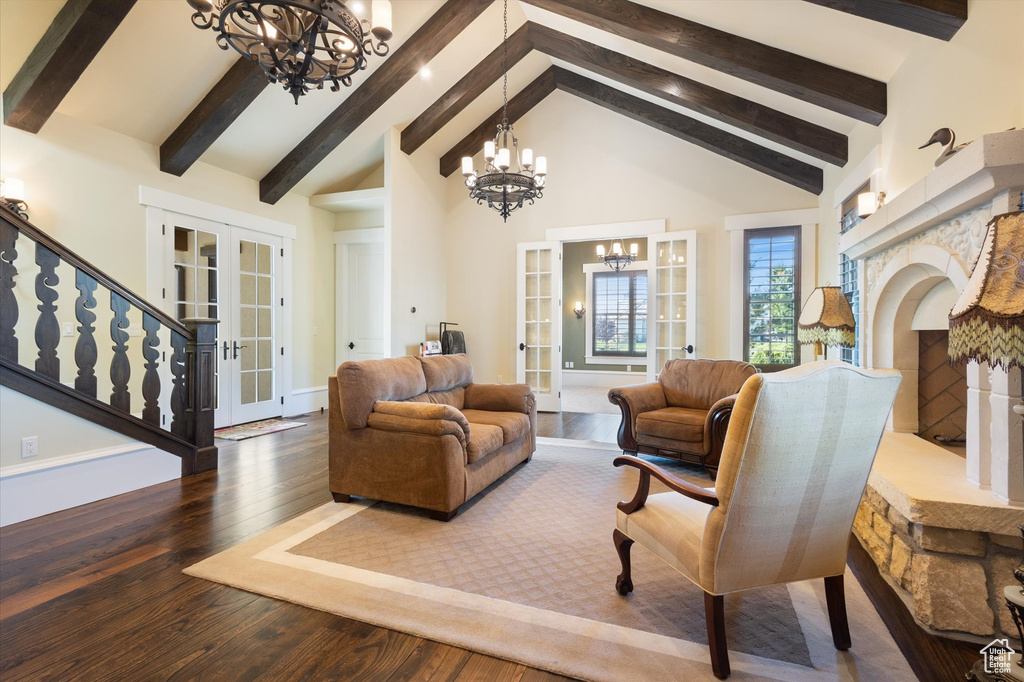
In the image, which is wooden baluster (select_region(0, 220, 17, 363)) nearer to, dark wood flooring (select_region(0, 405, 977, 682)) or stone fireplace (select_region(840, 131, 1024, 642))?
dark wood flooring (select_region(0, 405, 977, 682))

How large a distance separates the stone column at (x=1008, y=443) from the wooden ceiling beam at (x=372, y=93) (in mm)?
4970

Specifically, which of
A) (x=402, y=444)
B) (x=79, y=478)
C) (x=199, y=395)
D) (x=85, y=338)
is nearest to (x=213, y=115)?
(x=85, y=338)

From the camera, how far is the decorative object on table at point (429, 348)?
6.43 metres

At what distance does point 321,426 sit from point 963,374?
5.77 meters

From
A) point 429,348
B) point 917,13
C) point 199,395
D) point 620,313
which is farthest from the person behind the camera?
point 620,313

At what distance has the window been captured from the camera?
5.71 meters

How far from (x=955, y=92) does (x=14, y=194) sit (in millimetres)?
6345

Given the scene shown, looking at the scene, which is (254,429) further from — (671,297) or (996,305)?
(996,305)

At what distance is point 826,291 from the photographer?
349 centimetres

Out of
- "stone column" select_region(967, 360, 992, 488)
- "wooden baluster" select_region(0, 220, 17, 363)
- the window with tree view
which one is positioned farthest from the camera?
the window with tree view

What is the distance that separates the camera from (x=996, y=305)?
5.10 ft

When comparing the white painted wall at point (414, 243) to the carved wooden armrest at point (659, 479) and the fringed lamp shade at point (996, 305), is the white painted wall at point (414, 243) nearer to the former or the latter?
the carved wooden armrest at point (659, 479)

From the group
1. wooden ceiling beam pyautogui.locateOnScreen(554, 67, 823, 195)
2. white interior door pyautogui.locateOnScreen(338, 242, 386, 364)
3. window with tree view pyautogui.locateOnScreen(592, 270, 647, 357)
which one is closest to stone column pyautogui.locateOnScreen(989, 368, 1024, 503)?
wooden ceiling beam pyautogui.locateOnScreen(554, 67, 823, 195)

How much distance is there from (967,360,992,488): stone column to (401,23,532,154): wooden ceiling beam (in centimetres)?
535
